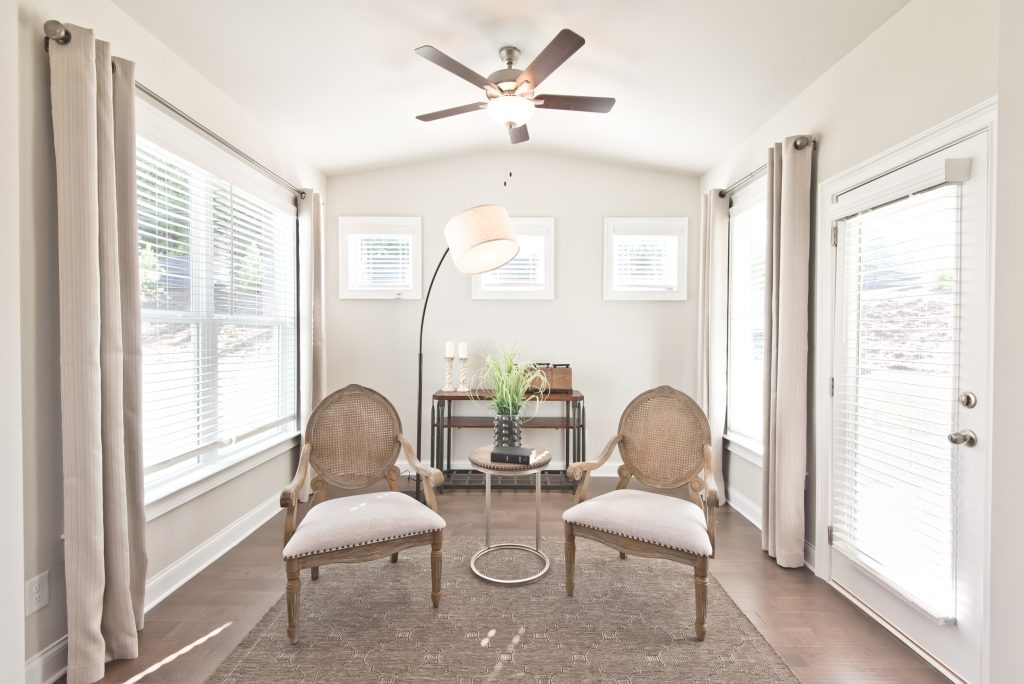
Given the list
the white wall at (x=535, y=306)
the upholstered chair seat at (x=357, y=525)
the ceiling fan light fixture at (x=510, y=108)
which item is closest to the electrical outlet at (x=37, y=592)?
the upholstered chair seat at (x=357, y=525)

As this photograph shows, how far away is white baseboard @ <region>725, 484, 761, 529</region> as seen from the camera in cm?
352

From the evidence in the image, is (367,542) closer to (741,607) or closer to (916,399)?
(741,607)

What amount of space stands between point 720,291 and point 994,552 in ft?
10.4

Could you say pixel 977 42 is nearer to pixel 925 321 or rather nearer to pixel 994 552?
pixel 925 321

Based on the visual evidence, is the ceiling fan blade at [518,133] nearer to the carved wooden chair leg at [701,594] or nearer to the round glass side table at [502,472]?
the round glass side table at [502,472]

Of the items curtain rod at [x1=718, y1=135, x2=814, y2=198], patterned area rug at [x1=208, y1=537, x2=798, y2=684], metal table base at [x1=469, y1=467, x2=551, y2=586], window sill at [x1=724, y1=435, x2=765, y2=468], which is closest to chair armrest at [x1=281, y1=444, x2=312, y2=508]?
patterned area rug at [x1=208, y1=537, x2=798, y2=684]

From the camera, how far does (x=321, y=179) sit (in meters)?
4.50

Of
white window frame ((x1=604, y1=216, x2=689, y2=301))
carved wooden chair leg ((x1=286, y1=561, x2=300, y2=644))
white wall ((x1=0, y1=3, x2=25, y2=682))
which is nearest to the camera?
white wall ((x1=0, y1=3, x2=25, y2=682))

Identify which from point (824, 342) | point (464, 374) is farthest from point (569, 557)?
point (464, 374)

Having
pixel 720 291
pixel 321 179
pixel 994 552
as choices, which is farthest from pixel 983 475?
pixel 321 179

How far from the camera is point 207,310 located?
292 centimetres

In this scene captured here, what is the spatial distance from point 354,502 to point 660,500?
4.83ft

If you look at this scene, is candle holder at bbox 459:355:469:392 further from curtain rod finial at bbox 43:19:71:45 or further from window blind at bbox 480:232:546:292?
curtain rod finial at bbox 43:19:71:45

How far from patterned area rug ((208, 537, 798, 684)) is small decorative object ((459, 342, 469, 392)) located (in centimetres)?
173
